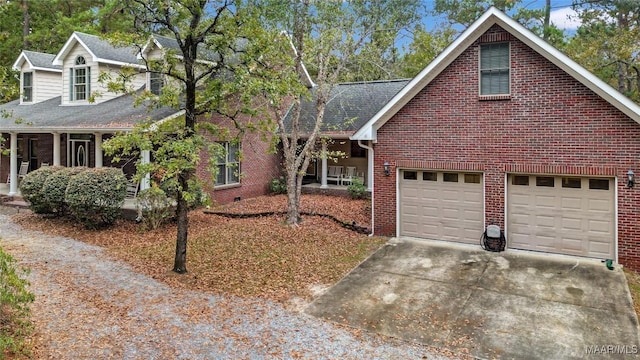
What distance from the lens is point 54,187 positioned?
43.0 ft

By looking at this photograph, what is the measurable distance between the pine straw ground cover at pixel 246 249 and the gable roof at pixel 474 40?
129 inches

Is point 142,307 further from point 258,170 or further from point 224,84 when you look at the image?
point 258,170

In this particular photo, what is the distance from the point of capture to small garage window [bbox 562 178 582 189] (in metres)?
10.1

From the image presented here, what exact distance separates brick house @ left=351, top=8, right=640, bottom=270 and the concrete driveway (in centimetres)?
92

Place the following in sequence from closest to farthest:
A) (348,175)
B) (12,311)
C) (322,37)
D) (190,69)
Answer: (12,311), (190,69), (322,37), (348,175)

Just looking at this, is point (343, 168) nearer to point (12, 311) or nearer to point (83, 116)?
point (83, 116)

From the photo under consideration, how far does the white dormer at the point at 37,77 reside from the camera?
21.0 metres

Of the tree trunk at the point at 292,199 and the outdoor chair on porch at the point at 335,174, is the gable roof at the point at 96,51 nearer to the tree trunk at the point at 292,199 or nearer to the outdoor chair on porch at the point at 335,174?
the tree trunk at the point at 292,199

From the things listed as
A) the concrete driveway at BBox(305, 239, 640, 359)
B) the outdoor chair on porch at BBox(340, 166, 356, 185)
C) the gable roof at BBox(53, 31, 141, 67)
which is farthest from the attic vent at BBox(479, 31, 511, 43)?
the gable roof at BBox(53, 31, 141, 67)

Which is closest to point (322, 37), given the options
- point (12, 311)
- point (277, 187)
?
point (277, 187)

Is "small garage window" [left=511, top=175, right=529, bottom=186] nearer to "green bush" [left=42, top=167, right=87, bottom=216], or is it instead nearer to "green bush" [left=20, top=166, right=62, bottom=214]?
"green bush" [left=42, top=167, right=87, bottom=216]

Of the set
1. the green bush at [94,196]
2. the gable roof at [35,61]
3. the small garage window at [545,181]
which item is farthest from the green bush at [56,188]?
the small garage window at [545,181]

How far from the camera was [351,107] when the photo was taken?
19.4 meters

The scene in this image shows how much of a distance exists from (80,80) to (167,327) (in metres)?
15.9
